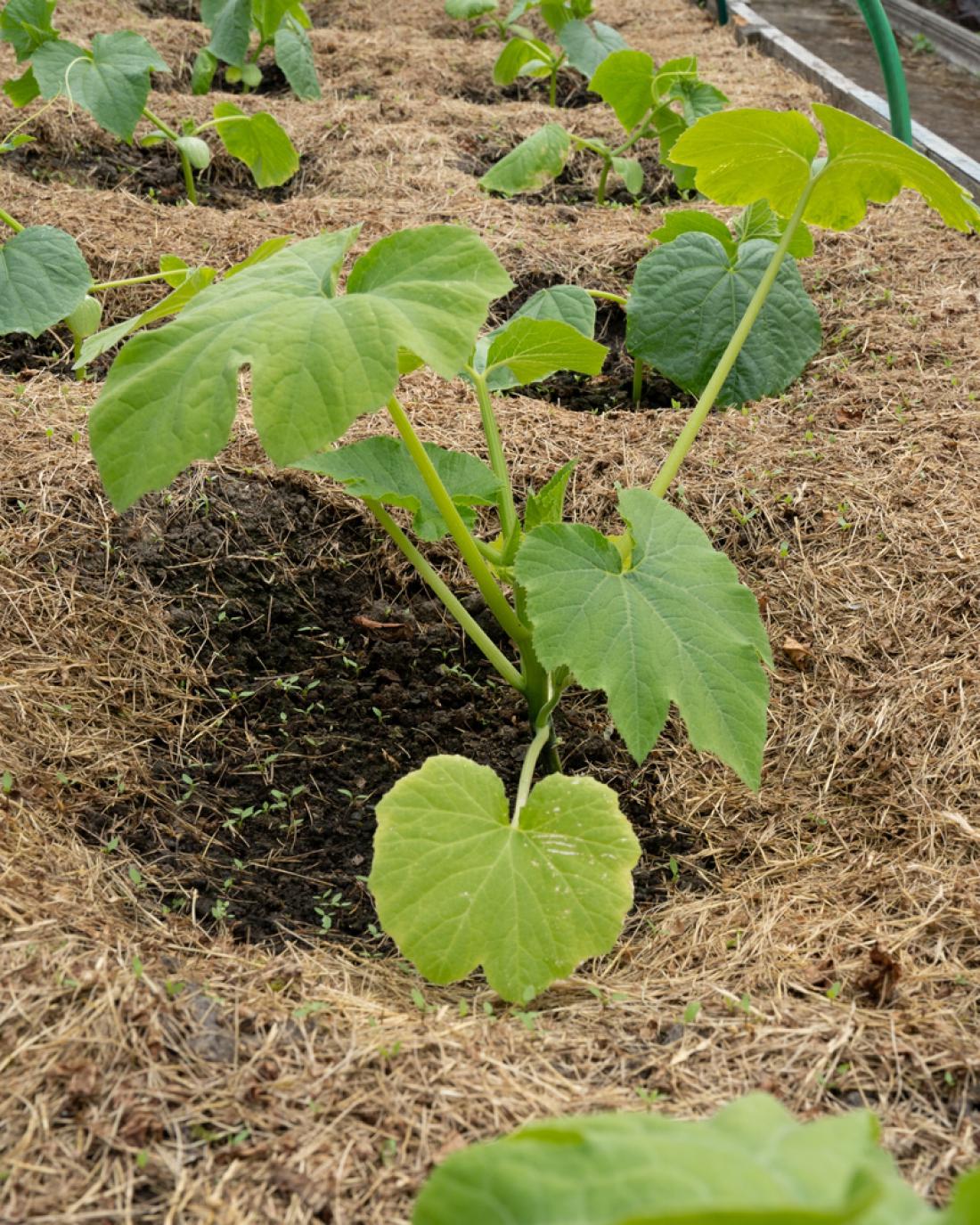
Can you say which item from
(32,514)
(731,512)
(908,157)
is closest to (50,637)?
(32,514)

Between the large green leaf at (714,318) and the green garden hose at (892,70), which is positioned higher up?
the green garden hose at (892,70)

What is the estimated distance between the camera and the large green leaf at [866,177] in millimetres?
2068

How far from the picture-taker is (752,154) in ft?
7.32

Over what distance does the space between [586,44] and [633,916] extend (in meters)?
4.62

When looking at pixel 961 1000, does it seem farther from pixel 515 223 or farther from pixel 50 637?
pixel 515 223

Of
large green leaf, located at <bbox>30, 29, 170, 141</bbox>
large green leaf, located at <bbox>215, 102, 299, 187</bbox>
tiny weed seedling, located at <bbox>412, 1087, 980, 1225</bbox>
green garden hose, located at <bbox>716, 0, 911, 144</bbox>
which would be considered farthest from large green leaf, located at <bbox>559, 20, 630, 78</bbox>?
tiny weed seedling, located at <bbox>412, 1087, 980, 1225</bbox>

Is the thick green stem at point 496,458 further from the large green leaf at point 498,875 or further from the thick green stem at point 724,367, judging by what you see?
the large green leaf at point 498,875

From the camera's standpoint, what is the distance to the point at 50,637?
214cm

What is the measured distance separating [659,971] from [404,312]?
106cm

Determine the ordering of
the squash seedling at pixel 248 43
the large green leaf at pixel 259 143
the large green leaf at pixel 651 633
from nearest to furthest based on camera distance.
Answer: the large green leaf at pixel 651 633
the large green leaf at pixel 259 143
the squash seedling at pixel 248 43

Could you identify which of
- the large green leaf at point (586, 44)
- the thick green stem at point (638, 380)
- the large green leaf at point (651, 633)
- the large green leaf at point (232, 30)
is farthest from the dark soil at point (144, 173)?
the large green leaf at point (651, 633)

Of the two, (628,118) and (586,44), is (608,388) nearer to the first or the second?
(628,118)

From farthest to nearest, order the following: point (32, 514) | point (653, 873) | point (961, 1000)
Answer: point (32, 514), point (653, 873), point (961, 1000)

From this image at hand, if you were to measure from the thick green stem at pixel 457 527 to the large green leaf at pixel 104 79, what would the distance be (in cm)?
236
